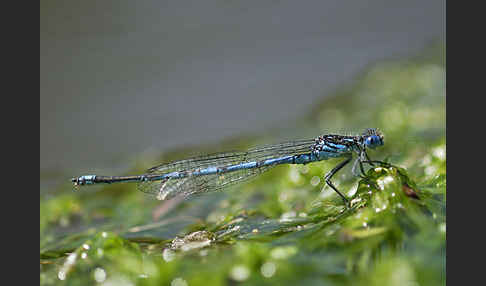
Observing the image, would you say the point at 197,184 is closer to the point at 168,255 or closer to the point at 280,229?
the point at 280,229

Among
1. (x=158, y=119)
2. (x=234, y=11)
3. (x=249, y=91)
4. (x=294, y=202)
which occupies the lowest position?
(x=294, y=202)

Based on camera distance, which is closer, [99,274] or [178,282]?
[178,282]

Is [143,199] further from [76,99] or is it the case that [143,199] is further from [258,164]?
[76,99]

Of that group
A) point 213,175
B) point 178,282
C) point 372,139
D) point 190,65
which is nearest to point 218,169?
point 213,175

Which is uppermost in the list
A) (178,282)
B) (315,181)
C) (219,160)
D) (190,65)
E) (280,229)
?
(190,65)

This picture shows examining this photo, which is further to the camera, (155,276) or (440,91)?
(440,91)

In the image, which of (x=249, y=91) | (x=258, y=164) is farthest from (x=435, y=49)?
(x=258, y=164)

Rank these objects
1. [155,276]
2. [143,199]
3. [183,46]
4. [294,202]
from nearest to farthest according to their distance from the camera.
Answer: [155,276]
[294,202]
[143,199]
[183,46]
